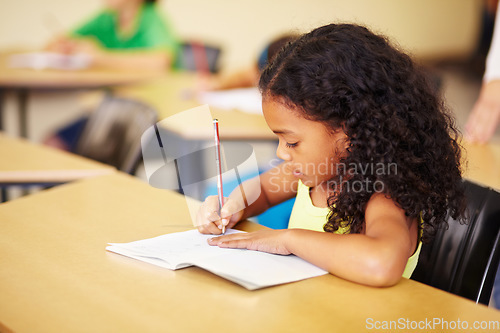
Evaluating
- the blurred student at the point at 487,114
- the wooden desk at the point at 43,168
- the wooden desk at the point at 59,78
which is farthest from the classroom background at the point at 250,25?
the blurred student at the point at 487,114

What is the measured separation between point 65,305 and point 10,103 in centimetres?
267

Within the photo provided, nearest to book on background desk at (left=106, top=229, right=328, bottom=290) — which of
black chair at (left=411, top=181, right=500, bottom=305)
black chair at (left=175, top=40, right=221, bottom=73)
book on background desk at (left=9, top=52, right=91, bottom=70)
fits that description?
black chair at (left=411, top=181, right=500, bottom=305)

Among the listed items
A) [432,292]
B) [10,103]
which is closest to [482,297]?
[432,292]

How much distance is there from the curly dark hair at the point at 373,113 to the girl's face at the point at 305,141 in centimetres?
2

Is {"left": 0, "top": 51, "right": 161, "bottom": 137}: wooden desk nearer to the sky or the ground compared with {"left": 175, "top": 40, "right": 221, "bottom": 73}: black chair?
nearer to the ground

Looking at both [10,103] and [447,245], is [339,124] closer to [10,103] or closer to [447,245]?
[447,245]

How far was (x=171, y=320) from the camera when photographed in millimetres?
875

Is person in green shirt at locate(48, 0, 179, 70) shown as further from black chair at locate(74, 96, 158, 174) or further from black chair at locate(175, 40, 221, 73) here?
black chair at locate(74, 96, 158, 174)

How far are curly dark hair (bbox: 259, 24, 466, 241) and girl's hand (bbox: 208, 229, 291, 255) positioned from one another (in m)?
0.14

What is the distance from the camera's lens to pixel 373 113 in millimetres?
1066

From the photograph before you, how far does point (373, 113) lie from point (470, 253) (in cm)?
38

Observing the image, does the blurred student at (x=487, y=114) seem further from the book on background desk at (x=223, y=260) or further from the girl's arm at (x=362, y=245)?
the book on background desk at (x=223, y=260)

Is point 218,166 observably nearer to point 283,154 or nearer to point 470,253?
point 283,154

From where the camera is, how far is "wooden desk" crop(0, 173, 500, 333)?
868mm
